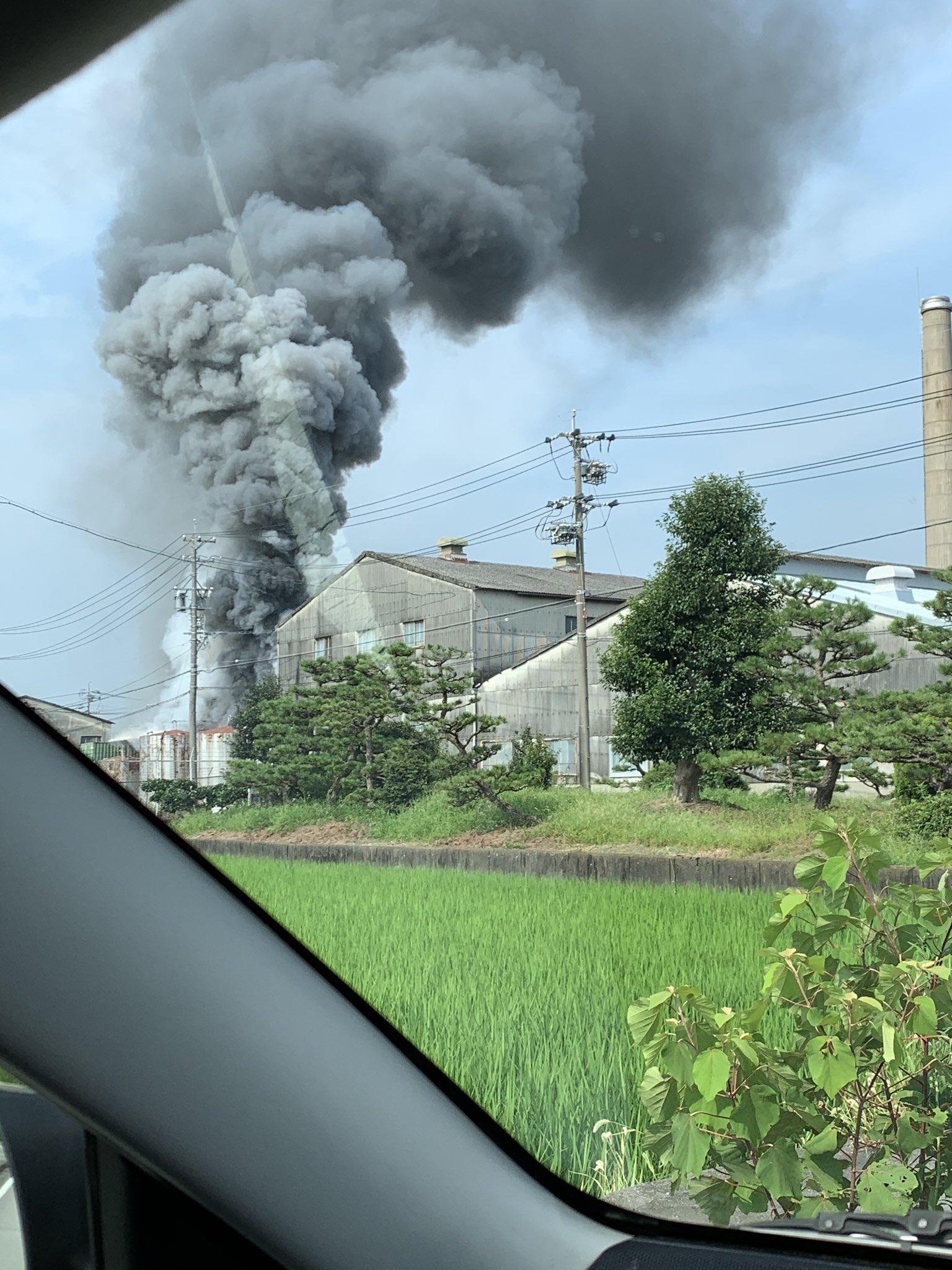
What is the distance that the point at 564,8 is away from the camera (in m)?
1.10

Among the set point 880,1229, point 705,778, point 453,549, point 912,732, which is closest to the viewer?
point 880,1229

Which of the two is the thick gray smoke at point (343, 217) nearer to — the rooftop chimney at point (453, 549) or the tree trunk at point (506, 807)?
the rooftop chimney at point (453, 549)

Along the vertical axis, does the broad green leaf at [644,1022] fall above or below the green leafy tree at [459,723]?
below

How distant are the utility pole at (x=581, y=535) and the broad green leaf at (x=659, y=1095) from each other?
0.99 ft

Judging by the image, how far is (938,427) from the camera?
1.02 metres

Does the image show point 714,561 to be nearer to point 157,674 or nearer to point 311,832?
point 311,832

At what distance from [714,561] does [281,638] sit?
513 mm

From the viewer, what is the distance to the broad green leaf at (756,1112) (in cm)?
106

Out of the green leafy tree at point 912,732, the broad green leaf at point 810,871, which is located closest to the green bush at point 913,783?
the green leafy tree at point 912,732

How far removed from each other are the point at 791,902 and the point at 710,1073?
187mm

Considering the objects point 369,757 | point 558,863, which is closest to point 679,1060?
point 558,863

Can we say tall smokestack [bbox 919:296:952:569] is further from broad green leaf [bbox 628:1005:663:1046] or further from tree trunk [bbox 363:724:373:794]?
tree trunk [bbox 363:724:373:794]

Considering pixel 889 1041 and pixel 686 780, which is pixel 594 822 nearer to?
pixel 686 780

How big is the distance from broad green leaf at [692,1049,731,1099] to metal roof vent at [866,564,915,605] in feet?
1.59
